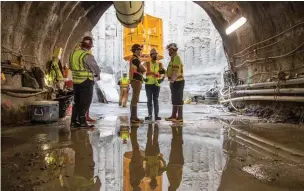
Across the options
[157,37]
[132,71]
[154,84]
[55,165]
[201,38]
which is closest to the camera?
[55,165]

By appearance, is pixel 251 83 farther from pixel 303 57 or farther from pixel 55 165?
pixel 55 165

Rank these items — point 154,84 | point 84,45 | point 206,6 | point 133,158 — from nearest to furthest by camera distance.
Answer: point 133,158, point 84,45, point 154,84, point 206,6

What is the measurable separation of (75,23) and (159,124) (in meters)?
6.14

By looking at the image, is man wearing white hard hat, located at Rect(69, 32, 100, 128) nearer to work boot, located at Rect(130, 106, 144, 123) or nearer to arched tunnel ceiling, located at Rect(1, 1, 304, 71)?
work boot, located at Rect(130, 106, 144, 123)

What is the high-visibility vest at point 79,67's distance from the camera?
18.2 ft

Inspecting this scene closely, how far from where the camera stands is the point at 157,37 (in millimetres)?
14945

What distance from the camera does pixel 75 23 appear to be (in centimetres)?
1045

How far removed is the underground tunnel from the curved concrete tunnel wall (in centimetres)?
3

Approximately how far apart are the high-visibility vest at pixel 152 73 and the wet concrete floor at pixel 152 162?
275cm

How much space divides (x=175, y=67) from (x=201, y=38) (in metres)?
26.6

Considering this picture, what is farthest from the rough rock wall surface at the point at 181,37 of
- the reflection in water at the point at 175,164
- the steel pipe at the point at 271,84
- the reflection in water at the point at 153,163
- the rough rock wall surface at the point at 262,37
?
the reflection in water at the point at 153,163

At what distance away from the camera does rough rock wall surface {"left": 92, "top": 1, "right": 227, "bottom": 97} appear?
1224 inches

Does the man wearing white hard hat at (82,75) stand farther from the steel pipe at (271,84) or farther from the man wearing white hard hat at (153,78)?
the steel pipe at (271,84)

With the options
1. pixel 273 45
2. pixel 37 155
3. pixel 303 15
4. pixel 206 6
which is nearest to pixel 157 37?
pixel 206 6
